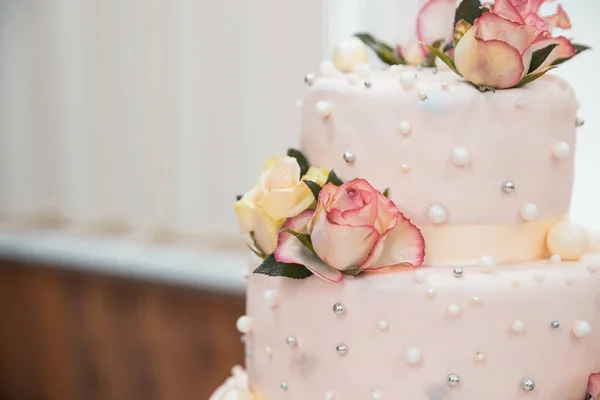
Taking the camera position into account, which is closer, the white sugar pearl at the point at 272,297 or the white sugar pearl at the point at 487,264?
the white sugar pearl at the point at 487,264

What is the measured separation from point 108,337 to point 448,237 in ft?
5.85

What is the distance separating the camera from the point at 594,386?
0.87m

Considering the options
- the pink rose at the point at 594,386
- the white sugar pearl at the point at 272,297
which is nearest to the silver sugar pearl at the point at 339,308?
the white sugar pearl at the point at 272,297

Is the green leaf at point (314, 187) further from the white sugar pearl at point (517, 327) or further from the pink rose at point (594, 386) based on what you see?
the pink rose at point (594, 386)

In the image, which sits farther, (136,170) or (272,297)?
(136,170)

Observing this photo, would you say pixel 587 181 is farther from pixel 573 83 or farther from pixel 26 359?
pixel 26 359

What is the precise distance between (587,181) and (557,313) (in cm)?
71

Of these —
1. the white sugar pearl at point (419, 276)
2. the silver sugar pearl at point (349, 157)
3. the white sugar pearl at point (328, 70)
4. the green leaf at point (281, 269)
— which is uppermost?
the white sugar pearl at point (328, 70)

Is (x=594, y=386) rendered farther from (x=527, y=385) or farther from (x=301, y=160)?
(x=301, y=160)

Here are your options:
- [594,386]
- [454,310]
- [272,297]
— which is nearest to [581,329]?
[594,386]

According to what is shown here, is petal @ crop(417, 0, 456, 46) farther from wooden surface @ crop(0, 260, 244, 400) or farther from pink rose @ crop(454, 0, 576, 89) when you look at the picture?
wooden surface @ crop(0, 260, 244, 400)

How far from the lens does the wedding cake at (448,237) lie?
857mm

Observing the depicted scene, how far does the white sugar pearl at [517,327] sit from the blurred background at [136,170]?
1.07m

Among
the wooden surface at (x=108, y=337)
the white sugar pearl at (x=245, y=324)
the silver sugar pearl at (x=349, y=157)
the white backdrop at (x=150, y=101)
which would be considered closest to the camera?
the silver sugar pearl at (x=349, y=157)
